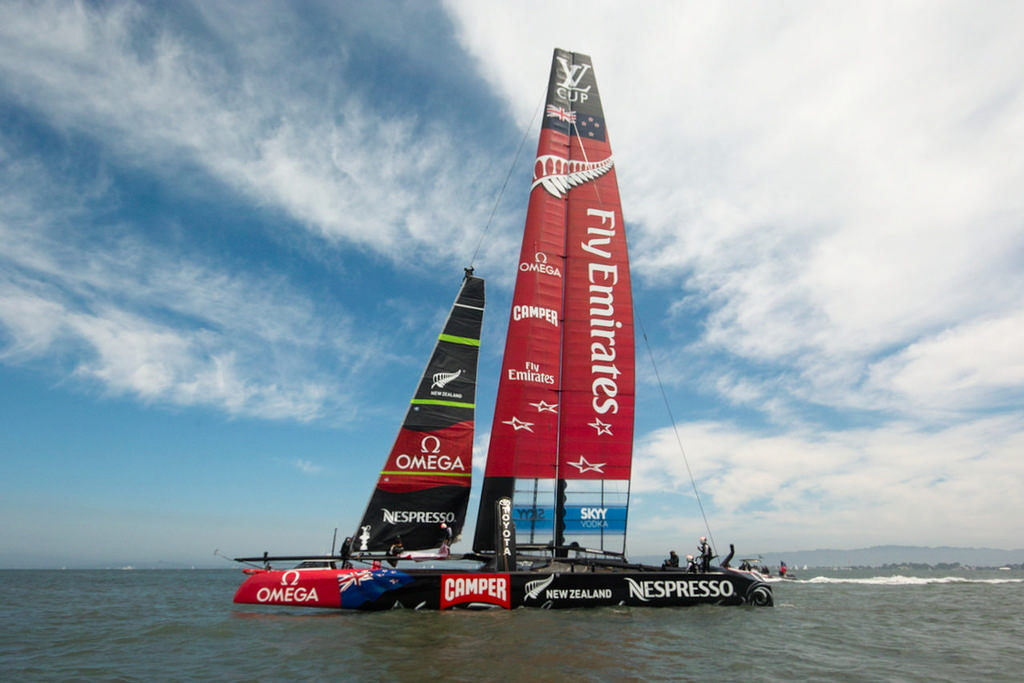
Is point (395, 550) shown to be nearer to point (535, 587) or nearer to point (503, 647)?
point (535, 587)

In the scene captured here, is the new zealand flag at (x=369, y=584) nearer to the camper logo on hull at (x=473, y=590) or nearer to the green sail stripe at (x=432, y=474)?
the camper logo on hull at (x=473, y=590)

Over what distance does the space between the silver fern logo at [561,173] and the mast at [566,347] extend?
0.03 metres

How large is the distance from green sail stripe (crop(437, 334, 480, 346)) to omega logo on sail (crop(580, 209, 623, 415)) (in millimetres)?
3508

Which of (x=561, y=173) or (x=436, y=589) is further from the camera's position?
(x=561, y=173)

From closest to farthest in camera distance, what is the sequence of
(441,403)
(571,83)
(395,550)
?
(395,550), (441,403), (571,83)

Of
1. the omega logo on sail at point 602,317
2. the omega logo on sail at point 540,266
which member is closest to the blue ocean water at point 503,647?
the omega logo on sail at point 602,317

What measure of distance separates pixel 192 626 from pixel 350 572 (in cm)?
335

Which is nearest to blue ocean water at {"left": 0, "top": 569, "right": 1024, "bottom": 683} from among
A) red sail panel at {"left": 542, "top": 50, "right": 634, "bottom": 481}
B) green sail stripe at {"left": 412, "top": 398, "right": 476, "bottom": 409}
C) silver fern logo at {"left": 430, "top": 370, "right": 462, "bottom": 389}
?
red sail panel at {"left": 542, "top": 50, "right": 634, "bottom": 481}

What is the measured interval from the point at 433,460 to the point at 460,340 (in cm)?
346

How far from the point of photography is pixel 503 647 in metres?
8.79

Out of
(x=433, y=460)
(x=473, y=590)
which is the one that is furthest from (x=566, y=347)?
(x=473, y=590)

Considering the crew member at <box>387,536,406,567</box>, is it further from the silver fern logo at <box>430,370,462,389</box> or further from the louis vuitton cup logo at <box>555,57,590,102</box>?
the louis vuitton cup logo at <box>555,57,590,102</box>

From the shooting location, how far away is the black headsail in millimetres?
14141

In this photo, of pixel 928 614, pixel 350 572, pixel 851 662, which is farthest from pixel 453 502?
pixel 928 614
